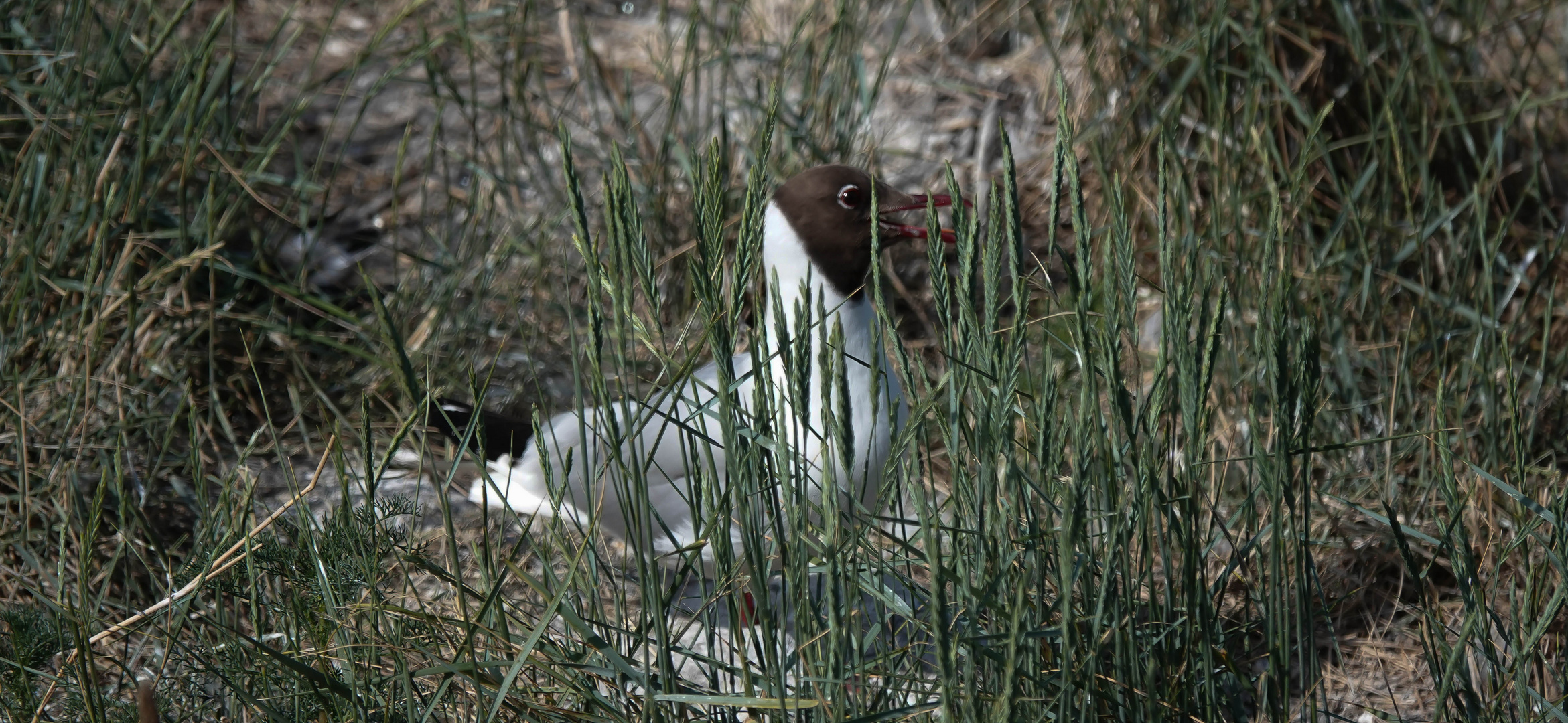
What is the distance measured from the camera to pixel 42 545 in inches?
91.7

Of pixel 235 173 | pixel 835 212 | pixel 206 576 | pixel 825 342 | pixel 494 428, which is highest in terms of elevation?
pixel 235 173

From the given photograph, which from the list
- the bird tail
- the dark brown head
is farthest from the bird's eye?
the bird tail

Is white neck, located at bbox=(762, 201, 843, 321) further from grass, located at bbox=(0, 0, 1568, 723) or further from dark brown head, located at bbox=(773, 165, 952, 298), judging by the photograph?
grass, located at bbox=(0, 0, 1568, 723)

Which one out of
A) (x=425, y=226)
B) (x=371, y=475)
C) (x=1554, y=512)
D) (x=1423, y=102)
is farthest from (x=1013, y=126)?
(x=371, y=475)

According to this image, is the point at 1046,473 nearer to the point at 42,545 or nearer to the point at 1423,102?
the point at 42,545

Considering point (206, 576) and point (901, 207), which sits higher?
point (901, 207)

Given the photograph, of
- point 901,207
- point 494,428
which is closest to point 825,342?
point 901,207

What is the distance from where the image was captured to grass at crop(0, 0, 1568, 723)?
1304mm

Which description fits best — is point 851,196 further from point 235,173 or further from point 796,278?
point 235,173

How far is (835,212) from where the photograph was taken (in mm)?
2559

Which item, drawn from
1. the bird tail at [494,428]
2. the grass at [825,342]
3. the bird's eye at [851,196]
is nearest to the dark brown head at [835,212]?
the bird's eye at [851,196]

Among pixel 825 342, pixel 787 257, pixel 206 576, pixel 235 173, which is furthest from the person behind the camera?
pixel 235 173

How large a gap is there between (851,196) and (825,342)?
1.44 metres

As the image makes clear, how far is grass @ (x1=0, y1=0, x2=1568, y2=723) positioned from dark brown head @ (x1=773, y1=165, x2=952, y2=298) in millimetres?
230
